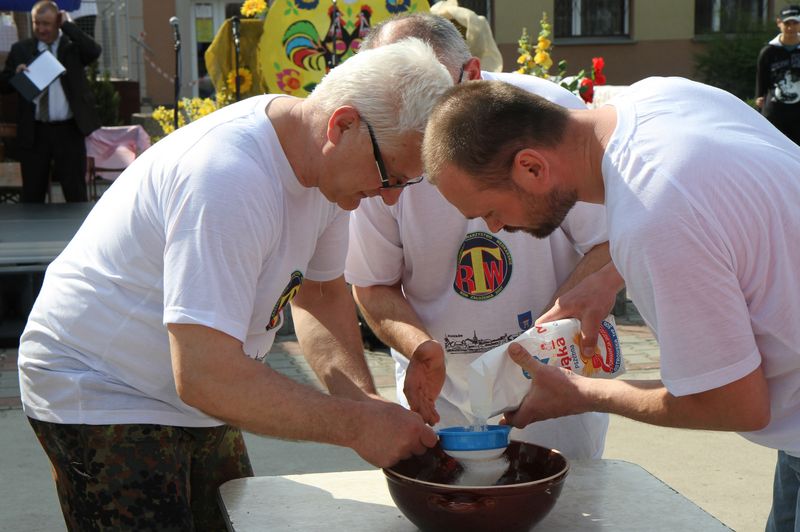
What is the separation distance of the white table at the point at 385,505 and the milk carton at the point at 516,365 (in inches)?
8.9

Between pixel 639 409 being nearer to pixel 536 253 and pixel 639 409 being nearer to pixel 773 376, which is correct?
pixel 773 376

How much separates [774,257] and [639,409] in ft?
1.25

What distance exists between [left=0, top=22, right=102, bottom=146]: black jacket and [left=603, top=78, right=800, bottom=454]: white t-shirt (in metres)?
8.34

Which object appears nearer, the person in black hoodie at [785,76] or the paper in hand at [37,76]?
the paper in hand at [37,76]

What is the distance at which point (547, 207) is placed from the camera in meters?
1.96

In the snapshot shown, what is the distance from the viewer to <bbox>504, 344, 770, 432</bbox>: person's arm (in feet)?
5.83

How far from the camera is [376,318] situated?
2.80m

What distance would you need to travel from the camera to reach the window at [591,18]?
2155cm

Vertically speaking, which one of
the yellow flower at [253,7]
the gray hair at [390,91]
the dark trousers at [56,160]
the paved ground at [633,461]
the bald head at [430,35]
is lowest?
the paved ground at [633,461]

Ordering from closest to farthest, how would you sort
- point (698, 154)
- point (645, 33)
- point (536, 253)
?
point (698, 154) → point (536, 253) → point (645, 33)

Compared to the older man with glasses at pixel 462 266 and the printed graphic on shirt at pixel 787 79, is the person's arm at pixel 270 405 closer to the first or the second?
the older man with glasses at pixel 462 266

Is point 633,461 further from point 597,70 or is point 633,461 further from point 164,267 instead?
point 597,70

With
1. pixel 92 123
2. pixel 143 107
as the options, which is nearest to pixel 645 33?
pixel 143 107

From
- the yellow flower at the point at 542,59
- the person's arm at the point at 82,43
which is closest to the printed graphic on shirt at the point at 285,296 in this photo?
the yellow flower at the point at 542,59
